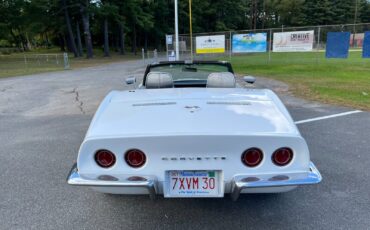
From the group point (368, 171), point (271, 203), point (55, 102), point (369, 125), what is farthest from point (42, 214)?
point (55, 102)

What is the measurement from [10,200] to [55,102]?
653 centimetres

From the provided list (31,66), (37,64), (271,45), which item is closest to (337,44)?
(271,45)

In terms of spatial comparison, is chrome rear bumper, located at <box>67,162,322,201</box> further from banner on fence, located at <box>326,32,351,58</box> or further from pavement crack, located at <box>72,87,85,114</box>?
banner on fence, located at <box>326,32,351,58</box>

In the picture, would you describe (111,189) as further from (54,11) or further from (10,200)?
(54,11)

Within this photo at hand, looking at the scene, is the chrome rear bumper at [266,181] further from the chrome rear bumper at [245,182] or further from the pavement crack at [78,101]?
the pavement crack at [78,101]

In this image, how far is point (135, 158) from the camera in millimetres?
2479

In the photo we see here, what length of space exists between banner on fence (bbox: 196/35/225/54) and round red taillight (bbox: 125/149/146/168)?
1930 cm

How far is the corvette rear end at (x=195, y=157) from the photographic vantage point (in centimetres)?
238

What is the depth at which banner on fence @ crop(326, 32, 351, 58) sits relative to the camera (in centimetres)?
1589

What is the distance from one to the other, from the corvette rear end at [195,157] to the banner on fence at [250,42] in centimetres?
1866

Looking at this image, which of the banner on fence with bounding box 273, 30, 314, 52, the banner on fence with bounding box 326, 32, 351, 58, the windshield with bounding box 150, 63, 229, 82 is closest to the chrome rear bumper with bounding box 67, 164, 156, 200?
the windshield with bounding box 150, 63, 229, 82

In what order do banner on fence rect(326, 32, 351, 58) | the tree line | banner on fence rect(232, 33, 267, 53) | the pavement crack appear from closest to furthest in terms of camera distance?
the pavement crack, banner on fence rect(326, 32, 351, 58), banner on fence rect(232, 33, 267, 53), the tree line

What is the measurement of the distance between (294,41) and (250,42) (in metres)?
3.04

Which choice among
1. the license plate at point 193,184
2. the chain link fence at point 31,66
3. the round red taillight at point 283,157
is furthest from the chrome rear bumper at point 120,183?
the chain link fence at point 31,66
